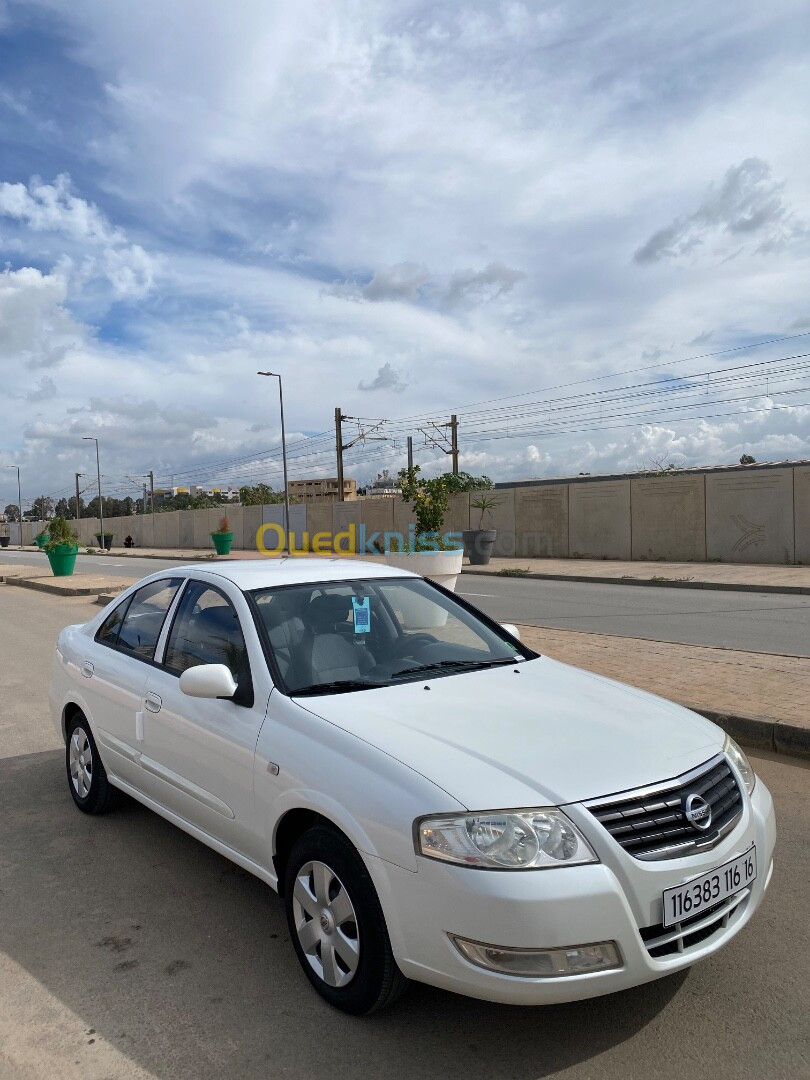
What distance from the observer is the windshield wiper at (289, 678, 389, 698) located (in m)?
3.46

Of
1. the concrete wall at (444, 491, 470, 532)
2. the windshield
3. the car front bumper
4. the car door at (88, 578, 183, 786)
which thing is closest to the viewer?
the car front bumper

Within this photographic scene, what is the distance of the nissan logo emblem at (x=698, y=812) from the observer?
278cm

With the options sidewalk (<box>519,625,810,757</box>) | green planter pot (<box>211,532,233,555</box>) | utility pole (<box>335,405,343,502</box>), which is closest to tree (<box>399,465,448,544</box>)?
sidewalk (<box>519,625,810,757</box>)

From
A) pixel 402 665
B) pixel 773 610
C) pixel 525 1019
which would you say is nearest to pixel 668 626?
pixel 773 610

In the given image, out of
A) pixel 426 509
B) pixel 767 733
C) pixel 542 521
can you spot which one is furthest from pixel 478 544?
pixel 767 733

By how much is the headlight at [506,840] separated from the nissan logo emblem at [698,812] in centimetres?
41

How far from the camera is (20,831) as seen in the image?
4801 millimetres

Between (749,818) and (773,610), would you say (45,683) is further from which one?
(773,610)

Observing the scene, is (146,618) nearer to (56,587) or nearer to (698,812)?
(698,812)

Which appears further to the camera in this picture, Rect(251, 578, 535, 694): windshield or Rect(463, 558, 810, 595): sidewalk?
Rect(463, 558, 810, 595): sidewalk

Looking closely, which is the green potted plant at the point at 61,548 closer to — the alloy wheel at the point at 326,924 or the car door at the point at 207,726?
the car door at the point at 207,726

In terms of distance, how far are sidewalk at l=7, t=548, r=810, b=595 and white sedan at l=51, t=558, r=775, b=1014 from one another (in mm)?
11494

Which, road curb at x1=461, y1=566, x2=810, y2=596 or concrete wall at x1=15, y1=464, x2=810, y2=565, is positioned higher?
concrete wall at x1=15, y1=464, x2=810, y2=565

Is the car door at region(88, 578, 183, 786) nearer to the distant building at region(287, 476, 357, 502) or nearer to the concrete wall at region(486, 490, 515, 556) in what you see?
the concrete wall at region(486, 490, 515, 556)
